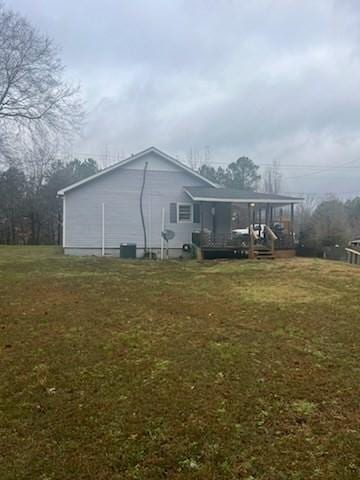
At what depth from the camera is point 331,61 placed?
20875 mm

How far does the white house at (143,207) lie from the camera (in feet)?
54.1

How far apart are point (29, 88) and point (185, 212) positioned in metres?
11.2

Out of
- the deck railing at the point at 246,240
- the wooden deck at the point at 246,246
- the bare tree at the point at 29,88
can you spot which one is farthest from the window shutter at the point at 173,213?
the bare tree at the point at 29,88

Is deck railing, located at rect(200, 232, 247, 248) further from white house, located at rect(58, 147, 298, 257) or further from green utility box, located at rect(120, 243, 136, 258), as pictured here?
green utility box, located at rect(120, 243, 136, 258)

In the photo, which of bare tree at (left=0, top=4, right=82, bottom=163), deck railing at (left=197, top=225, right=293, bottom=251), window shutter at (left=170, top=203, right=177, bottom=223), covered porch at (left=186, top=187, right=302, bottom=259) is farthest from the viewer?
bare tree at (left=0, top=4, right=82, bottom=163)

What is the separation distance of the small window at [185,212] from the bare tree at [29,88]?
28.6 feet

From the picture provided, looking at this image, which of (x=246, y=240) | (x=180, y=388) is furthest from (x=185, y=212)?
(x=180, y=388)

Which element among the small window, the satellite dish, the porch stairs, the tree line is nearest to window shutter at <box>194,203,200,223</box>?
the small window

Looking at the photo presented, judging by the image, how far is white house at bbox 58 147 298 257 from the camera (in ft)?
54.1

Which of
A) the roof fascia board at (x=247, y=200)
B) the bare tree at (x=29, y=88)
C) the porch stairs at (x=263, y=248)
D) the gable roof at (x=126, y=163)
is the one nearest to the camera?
the porch stairs at (x=263, y=248)

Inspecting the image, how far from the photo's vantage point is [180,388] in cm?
345

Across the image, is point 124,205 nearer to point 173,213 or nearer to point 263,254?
point 173,213

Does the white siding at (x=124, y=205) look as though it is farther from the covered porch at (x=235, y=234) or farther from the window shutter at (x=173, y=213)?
the covered porch at (x=235, y=234)

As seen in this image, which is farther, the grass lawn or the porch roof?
the porch roof
